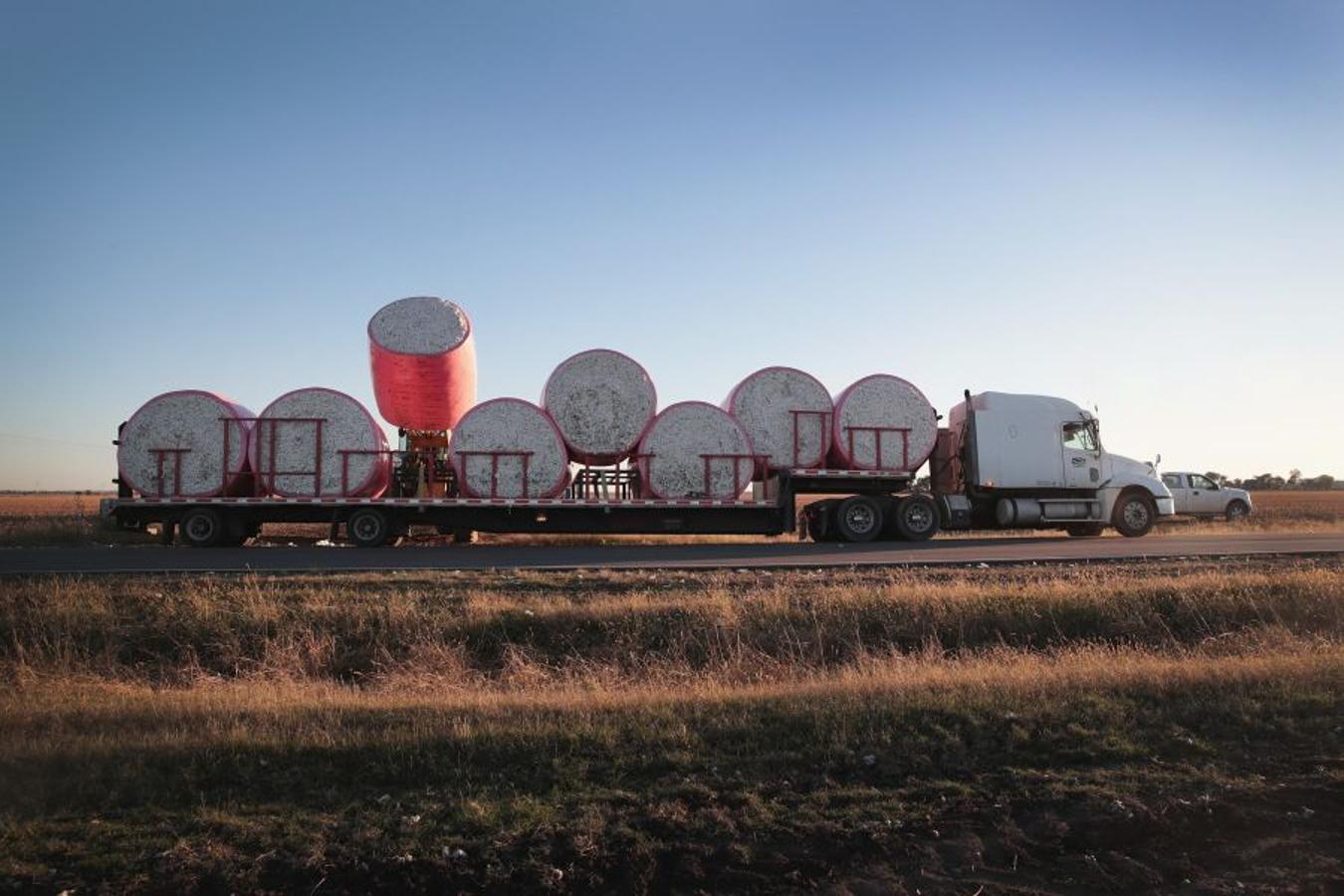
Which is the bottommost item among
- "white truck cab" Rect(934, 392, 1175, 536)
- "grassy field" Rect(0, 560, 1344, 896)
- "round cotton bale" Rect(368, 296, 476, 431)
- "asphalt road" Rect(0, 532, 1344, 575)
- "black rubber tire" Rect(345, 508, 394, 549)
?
"grassy field" Rect(0, 560, 1344, 896)

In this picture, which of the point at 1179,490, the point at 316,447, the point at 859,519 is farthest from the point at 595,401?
the point at 1179,490

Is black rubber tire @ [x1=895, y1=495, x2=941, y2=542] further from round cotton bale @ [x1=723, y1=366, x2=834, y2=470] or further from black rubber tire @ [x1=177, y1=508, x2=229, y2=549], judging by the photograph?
black rubber tire @ [x1=177, y1=508, x2=229, y2=549]

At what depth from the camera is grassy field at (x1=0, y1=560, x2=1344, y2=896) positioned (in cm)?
456

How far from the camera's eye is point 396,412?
20844 millimetres

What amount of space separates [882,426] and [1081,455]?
5478 mm

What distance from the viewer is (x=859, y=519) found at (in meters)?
21.3

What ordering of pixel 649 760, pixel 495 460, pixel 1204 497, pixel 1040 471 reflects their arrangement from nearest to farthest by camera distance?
pixel 649 760
pixel 495 460
pixel 1040 471
pixel 1204 497

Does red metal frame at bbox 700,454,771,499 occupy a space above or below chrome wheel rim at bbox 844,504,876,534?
above

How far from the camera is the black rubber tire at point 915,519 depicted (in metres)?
21.3

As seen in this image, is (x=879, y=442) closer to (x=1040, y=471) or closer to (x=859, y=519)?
(x=859, y=519)

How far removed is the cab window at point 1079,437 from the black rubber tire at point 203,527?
19573mm

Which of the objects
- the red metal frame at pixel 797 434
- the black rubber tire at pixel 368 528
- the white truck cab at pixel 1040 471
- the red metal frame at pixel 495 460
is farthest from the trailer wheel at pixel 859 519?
the black rubber tire at pixel 368 528

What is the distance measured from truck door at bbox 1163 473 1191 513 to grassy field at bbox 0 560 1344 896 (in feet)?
76.5

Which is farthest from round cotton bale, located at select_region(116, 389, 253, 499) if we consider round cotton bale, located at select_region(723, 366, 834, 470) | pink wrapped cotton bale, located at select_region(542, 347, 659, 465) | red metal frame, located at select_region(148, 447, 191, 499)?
round cotton bale, located at select_region(723, 366, 834, 470)
